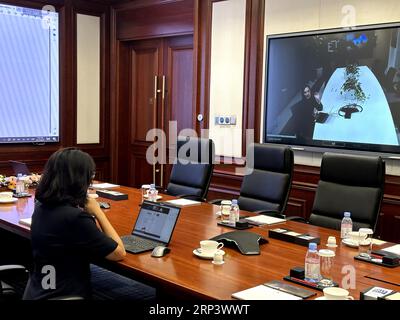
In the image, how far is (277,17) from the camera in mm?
4918

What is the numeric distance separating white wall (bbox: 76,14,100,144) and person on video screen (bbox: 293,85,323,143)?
303 cm

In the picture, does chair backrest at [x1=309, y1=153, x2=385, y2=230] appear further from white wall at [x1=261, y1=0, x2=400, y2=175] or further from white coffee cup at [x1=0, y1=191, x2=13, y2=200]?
white coffee cup at [x1=0, y1=191, x2=13, y2=200]

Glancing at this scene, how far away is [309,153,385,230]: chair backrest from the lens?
326 cm

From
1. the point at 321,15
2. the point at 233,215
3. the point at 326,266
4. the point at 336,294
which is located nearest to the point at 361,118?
the point at 321,15

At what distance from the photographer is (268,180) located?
390 centimetres

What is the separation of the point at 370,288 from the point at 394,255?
19.0 inches

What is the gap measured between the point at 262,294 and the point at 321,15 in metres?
3.34

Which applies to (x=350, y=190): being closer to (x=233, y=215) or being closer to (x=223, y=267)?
(x=233, y=215)

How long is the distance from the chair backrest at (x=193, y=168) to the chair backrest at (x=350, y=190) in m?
1.07

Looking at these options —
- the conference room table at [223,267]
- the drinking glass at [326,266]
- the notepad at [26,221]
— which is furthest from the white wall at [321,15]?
the notepad at [26,221]

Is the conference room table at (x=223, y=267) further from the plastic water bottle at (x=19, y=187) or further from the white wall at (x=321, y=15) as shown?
the white wall at (x=321, y=15)

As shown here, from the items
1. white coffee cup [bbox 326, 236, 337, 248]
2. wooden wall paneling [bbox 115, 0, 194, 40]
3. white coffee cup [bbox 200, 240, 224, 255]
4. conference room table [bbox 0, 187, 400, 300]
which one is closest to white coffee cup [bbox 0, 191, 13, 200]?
conference room table [bbox 0, 187, 400, 300]
